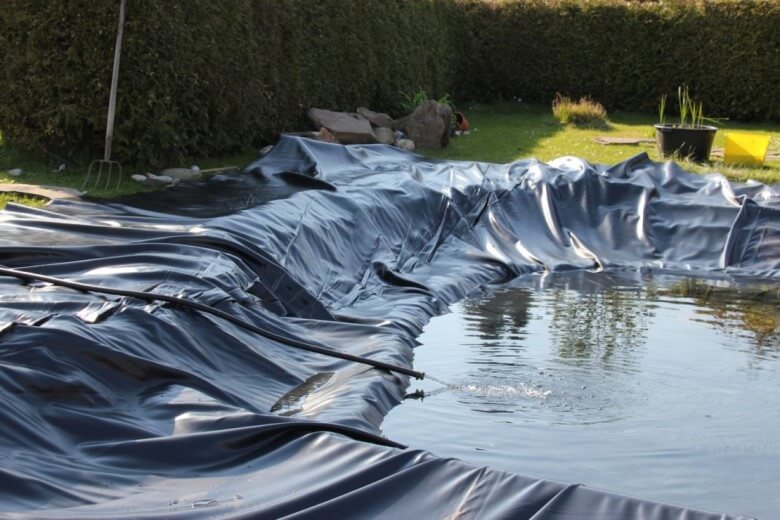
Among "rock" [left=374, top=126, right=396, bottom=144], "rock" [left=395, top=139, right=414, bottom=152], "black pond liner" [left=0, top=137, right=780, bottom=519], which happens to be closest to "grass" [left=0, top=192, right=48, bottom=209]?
"black pond liner" [left=0, top=137, right=780, bottom=519]

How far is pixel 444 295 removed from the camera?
6793 mm

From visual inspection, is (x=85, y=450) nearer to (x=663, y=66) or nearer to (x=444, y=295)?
(x=444, y=295)

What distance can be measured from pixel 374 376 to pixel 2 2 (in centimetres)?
599

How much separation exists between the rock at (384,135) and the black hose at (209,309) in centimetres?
738

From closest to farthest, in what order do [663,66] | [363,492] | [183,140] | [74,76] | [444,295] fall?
[363,492]
[444,295]
[74,76]
[183,140]
[663,66]

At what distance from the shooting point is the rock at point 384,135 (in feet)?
39.4

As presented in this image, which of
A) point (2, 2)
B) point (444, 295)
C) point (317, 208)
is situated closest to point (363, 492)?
point (444, 295)

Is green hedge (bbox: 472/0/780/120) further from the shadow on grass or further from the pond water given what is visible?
the pond water

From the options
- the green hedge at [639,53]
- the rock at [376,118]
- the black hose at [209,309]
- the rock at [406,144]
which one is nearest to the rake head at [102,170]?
the black hose at [209,309]

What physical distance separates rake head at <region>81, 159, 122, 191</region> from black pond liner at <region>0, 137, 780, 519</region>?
2.82 feet

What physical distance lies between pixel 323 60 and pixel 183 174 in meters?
4.39

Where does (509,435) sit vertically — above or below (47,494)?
below

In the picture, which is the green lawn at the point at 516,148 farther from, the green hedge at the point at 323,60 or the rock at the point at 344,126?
the rock at the point at 344,126

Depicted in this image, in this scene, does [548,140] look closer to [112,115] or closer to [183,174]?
[183,174]
